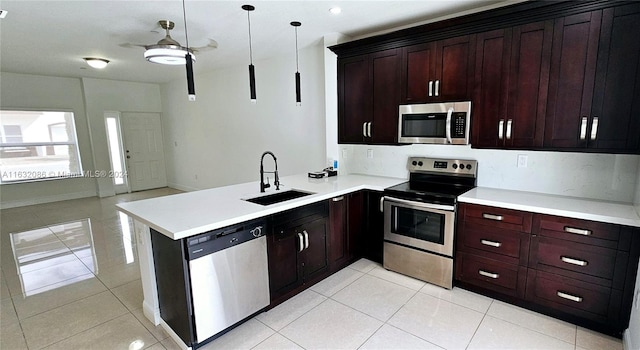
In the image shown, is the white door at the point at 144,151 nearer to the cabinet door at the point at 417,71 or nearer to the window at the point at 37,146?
the window at the point at 37,146

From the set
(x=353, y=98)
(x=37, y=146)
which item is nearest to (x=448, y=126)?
(x=353, y=98)

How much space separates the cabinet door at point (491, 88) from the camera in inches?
98.0

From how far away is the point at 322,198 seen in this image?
2.70m

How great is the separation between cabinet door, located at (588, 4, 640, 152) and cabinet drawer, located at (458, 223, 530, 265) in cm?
87

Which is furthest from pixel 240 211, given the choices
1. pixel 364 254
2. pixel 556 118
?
pixel 556 118

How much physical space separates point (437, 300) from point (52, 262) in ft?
13.7

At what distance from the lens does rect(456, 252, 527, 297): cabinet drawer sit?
94.7 inches

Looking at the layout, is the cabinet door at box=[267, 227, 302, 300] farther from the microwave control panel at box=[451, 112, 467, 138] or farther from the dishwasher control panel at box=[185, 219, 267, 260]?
the microwave control panel at box=[451, 112, 467, 138]

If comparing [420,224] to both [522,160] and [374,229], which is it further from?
[522,160]

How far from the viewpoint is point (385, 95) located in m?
3.21

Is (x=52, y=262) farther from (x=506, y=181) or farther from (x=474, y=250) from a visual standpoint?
(x=506, y=181)

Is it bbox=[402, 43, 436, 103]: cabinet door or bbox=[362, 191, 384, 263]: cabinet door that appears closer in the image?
bbox=[402, 43, 436, 103]: cabinet door

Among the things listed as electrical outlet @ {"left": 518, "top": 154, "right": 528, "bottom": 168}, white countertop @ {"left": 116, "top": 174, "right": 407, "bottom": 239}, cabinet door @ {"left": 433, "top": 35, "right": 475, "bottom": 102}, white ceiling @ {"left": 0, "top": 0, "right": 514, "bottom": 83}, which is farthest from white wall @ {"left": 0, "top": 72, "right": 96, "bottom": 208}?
electrical outlet @ {"left": 518, "top": 154, "right": 528, "bottom": 168}

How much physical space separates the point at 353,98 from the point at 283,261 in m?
2.00
